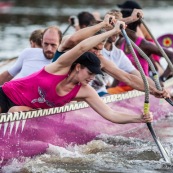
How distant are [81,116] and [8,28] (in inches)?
650

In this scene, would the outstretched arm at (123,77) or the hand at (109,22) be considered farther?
the outstretched arm at (123,77)

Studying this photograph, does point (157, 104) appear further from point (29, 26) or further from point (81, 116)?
point (29, 26)

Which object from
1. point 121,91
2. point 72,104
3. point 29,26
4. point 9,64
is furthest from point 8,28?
point 72,104

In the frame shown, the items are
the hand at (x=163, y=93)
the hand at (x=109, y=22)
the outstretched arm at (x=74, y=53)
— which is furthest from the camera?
the hand at (x=163, y=93)

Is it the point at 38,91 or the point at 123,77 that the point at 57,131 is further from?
the point at 123,77

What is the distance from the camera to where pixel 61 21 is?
2803cm

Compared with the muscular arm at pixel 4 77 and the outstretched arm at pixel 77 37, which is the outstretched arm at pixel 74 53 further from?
the muscular arm at pixel 4 77

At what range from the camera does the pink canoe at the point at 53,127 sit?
23.9 feet

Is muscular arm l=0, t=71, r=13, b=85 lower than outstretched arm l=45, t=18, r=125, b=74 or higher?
higher

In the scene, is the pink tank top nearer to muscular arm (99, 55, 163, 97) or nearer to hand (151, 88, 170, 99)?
muscular arm (99, 55, 163, 97)

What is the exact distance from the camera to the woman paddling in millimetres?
7180

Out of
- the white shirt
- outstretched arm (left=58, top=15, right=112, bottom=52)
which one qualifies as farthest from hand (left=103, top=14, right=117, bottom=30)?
the white shirt

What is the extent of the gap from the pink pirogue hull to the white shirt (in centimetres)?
95

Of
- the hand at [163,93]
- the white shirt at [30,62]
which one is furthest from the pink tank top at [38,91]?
the white shirt at [30,62]
